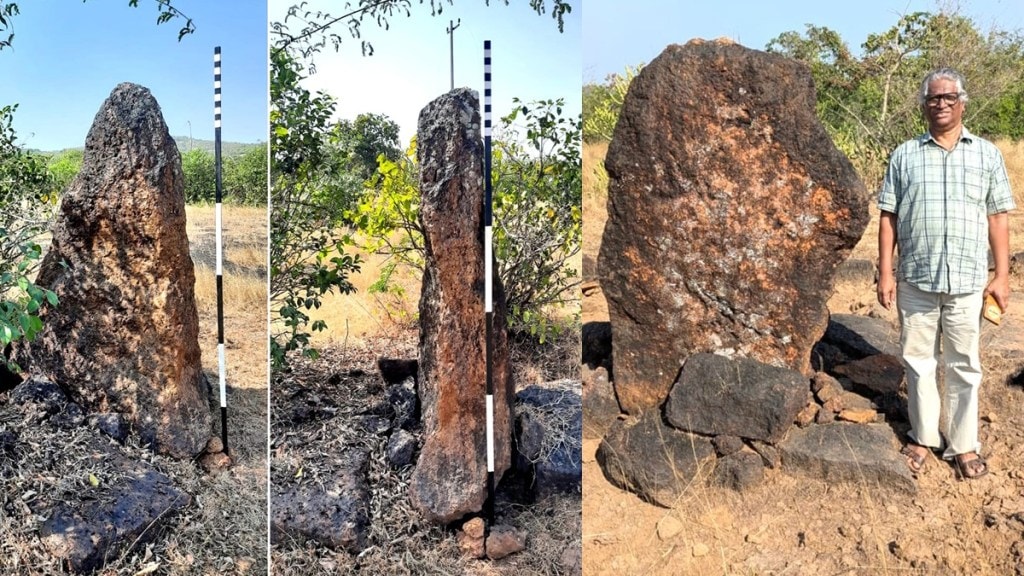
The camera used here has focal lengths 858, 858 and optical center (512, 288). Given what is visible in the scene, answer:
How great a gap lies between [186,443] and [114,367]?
0.49 meters

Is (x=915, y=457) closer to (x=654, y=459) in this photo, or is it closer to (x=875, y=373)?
(x=875, y=373)

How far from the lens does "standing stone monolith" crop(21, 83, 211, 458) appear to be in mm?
3807

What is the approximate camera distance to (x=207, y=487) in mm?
4113

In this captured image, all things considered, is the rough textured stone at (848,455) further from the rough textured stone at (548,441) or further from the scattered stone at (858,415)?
the rough textured stone at (548,441)

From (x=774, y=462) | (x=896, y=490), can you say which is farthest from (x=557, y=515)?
(x=896, y=490)

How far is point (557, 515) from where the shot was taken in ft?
11.6

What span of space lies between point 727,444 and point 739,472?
155 mm

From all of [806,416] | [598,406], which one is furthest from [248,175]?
[806,416]

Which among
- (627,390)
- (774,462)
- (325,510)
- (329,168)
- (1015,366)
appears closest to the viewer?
(325,510)

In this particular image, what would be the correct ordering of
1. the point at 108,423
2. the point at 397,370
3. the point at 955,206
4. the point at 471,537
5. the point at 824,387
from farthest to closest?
1. the point at 824,387
2. the point at 108,423
3. the point at 955,206
4. the point at 397,370
5. the point at 471,537

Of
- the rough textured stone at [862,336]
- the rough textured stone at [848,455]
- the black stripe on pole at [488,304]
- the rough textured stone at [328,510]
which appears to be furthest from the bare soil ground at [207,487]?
the rough textured stone at [862,336]

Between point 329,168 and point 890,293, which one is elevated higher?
point 329,168

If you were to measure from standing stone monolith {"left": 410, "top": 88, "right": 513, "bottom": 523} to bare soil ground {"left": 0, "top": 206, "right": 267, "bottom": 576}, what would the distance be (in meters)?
1.11

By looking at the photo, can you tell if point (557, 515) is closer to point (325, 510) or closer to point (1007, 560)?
point (325, 510)
